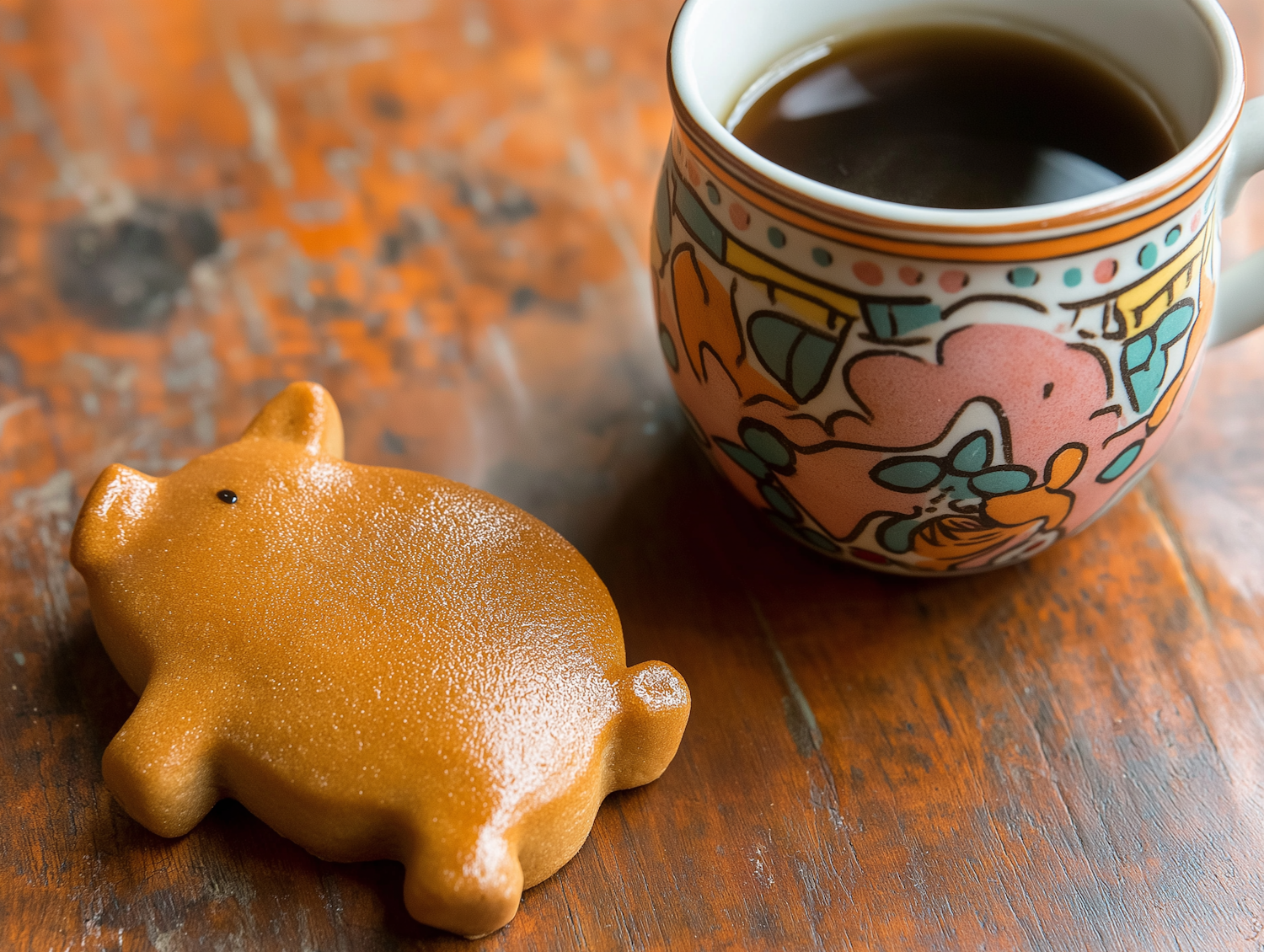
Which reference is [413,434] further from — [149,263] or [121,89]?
[121,89]

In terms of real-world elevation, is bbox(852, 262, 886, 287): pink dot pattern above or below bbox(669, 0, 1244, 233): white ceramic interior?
below

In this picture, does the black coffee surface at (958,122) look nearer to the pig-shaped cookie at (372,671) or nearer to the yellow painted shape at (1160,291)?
the yellow painted shape at (1160,291)

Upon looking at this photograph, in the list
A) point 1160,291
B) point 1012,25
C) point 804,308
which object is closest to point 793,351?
point 804,308

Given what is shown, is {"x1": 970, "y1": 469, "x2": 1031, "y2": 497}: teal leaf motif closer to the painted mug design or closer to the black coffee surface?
the painted mug design

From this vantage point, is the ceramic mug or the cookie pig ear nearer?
the ceramic mug

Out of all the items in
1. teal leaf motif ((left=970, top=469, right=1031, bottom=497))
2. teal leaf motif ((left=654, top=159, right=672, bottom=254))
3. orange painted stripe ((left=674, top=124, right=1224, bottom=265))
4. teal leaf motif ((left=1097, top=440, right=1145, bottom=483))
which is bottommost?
teal leaf motif ((left=1097, top=440, right=1145, bottom=483))

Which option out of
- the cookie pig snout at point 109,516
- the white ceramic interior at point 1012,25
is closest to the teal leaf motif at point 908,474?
the white ceramic interior at point 1012,25

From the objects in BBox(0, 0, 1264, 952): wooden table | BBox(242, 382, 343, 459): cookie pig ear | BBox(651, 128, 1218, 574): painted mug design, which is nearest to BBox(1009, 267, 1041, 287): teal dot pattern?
BBox(651, 128, 1218, 574): painted mug design
